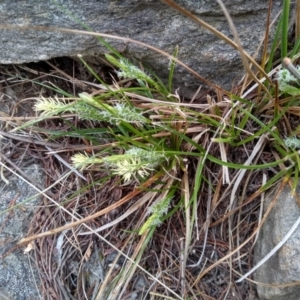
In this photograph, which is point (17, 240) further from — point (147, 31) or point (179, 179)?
point (147, 31)

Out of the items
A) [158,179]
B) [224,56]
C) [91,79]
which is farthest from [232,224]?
[91,79]

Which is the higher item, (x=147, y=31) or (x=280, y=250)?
(x=147, y=31)

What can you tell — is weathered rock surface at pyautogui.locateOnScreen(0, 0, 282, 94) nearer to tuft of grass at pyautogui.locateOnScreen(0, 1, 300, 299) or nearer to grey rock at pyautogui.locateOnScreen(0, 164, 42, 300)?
tuft of grass at pyautogui.locateOnScreen(0, 1, 300, 299)

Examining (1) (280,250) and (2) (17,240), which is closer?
(1) (280,250)

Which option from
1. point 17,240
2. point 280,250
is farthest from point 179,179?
point 17,240

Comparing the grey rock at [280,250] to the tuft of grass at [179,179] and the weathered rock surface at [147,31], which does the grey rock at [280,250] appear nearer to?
the tuft of grass at [179,179]

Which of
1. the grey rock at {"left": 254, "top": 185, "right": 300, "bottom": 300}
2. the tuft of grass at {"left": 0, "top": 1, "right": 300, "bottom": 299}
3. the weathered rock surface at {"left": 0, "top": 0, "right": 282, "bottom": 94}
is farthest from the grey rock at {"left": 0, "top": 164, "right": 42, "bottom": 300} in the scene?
the grey rock at {"left": 254, "top": 185, "right": 300, "bottom": 300}
